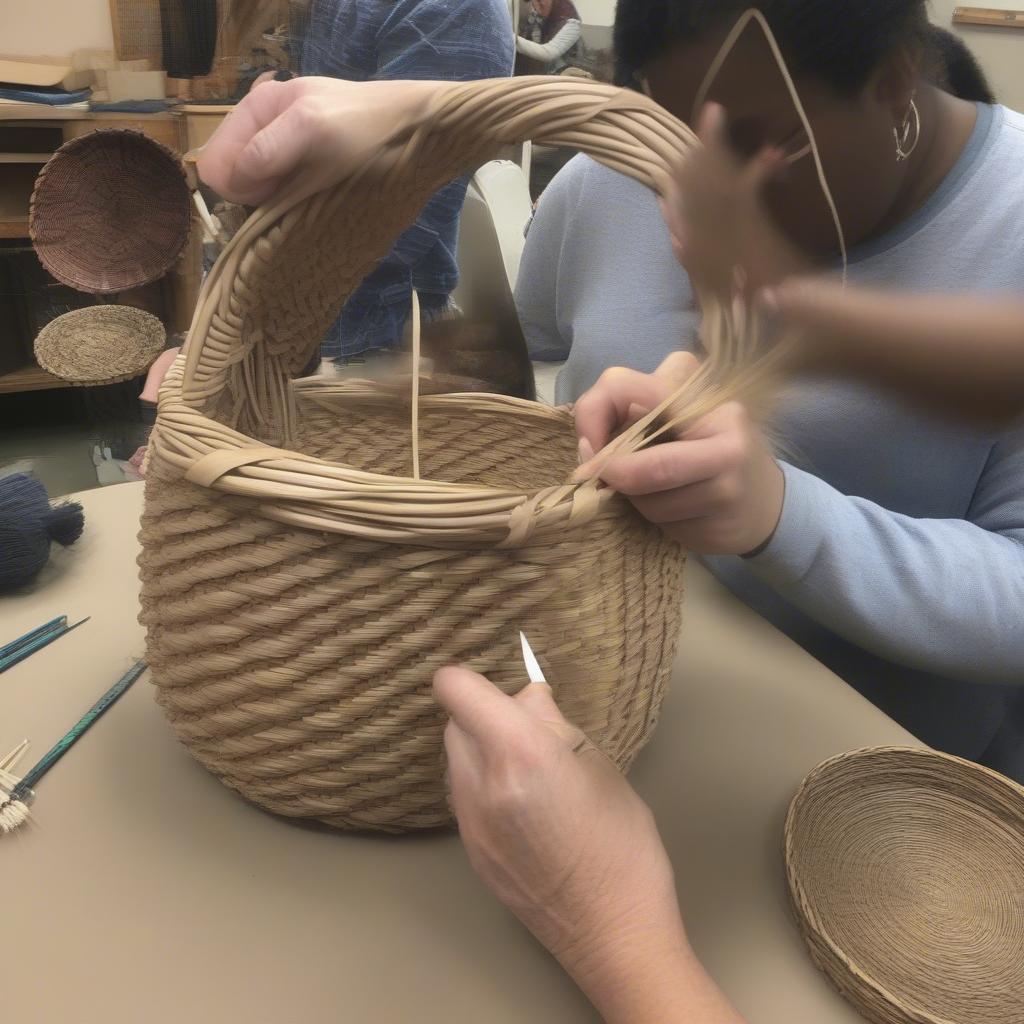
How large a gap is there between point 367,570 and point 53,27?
6.90ft

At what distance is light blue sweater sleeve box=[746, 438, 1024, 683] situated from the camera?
0.56 meters

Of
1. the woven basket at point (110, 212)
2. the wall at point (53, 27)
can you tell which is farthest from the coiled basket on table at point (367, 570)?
the wall at point (53, 27)

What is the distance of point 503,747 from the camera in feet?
1.19

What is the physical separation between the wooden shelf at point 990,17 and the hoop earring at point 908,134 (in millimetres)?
48

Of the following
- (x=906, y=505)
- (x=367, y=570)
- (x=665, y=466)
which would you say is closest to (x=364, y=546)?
(x=367, y=570)

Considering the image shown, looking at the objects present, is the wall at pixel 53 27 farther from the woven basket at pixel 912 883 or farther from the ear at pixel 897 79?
the woven basket at pixel 912 883

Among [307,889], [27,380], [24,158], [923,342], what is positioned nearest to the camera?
[923,342]

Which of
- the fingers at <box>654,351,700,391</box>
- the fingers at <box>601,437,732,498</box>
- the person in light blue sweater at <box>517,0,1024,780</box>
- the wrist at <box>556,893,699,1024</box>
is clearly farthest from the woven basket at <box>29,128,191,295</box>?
the wrist at <box>556,893,699,1024</box>

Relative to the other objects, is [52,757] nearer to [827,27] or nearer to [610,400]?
[610,400]

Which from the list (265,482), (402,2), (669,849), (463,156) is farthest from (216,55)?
(669,849)

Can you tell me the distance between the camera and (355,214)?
0.54m

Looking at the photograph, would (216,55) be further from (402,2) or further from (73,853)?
(73,853)

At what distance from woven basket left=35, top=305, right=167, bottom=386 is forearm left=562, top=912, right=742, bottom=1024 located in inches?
71.9

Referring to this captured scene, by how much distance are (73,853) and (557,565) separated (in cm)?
29
